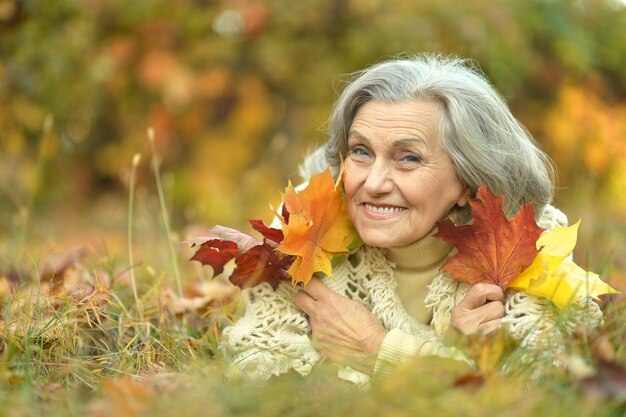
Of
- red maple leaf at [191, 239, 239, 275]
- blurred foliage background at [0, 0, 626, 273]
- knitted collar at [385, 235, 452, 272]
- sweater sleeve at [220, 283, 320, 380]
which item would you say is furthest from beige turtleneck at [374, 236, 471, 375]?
blurred foliage background at [0, 0, 626, 273]

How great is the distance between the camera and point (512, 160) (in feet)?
7.50

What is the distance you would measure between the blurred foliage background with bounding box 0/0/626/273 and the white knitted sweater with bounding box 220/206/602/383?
266cm

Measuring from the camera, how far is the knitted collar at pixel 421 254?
2305 mm

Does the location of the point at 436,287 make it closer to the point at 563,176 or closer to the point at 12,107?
the point at 12,107

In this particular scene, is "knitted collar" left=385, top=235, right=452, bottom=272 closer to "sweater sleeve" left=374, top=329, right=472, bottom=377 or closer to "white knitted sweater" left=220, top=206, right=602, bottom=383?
"white knitted sweater" left=220, top=206, right=602, bottom=383

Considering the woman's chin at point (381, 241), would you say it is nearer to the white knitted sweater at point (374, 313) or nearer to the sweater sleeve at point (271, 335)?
the white knitted sweater at point (374, 313)

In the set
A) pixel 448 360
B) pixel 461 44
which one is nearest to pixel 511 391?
pixel 448 360

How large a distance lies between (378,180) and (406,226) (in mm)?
159

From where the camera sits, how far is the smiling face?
2.17m

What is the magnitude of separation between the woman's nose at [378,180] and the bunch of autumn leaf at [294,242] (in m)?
0.11

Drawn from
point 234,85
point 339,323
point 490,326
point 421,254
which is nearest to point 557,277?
point 490,326

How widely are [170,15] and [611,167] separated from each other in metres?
3.90

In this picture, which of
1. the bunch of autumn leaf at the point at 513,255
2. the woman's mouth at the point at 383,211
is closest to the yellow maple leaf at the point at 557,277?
the bunch of autumn leaf at the point at 513,255

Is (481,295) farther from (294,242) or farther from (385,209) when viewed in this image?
(294,242)
